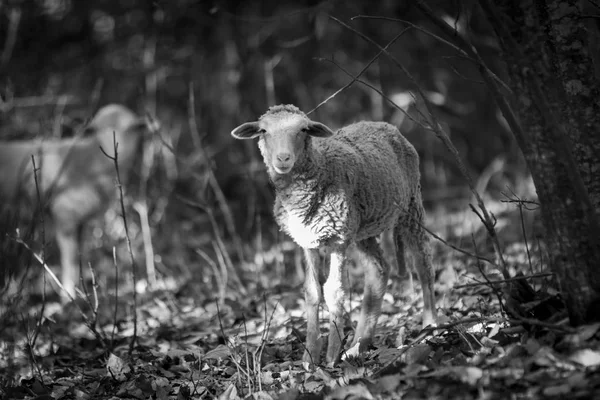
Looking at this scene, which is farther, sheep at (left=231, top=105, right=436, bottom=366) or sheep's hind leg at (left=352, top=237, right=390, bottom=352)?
sheep's hind leg at (left=352, top=237, right=390, bottom=352)

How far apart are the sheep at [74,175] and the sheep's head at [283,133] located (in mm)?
5459

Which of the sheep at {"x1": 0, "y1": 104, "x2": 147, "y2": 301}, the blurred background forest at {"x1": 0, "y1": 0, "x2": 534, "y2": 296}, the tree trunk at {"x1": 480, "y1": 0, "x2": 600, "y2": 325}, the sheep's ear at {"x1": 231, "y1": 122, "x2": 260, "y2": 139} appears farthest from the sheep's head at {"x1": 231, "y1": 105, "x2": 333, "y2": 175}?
the blurred background forest at {"x1": 0, "y1": 0, "x2": 534, "y2": 296}

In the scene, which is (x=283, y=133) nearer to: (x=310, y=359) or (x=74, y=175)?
(x=310, y=359)

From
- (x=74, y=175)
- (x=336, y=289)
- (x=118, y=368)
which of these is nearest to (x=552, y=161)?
(x=336, y=289)

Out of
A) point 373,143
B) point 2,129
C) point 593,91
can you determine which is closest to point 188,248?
point 2,129

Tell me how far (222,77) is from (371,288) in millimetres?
10246

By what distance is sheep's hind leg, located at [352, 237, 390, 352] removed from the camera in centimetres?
468

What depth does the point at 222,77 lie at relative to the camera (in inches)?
562

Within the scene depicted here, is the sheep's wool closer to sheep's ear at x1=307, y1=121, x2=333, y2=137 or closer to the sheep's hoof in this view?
sheep's ear at x1=307, y1=121, x2=333, y2=137

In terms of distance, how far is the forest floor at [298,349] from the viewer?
304 cm

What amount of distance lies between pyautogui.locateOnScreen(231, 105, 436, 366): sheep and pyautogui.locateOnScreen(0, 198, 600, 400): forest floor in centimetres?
31

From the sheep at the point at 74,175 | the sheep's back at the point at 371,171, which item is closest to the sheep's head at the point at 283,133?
the sheep's back at the point at 371,171

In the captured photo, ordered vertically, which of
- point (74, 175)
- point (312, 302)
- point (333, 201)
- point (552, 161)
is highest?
point (74, 175)

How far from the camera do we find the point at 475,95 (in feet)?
51.2
